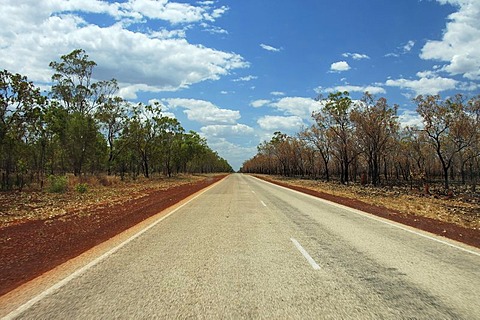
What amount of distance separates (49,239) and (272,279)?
6.80 m

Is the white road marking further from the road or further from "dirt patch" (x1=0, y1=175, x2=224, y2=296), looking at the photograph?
"dirt patch" (x1=0, y1=175, x2=224, y2=296)

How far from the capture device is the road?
4.28m

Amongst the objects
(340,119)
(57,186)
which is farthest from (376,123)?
(57,186)

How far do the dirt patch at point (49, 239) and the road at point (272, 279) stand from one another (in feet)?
3.44

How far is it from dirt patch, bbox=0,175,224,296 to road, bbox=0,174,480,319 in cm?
105

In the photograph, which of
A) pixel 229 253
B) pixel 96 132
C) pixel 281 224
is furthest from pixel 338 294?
pixel 96 132

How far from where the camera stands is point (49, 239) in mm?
9344

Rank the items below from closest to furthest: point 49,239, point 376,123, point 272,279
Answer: point 272,279
point 49,239
point 376,123

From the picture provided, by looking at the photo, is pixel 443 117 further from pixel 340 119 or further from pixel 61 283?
pixel 61 283

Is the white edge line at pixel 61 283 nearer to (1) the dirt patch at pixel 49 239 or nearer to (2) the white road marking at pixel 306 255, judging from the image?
(1) the dirt patch at pixel 49 239

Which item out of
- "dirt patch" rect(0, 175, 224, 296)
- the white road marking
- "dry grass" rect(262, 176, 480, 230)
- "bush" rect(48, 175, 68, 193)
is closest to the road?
the white road marking

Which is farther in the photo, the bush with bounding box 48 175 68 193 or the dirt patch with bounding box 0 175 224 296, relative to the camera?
the bush with bounding box 48 175 68 193

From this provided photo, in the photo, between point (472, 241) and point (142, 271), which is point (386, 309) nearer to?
point (142, 271)

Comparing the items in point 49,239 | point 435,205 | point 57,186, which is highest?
point 57,186
